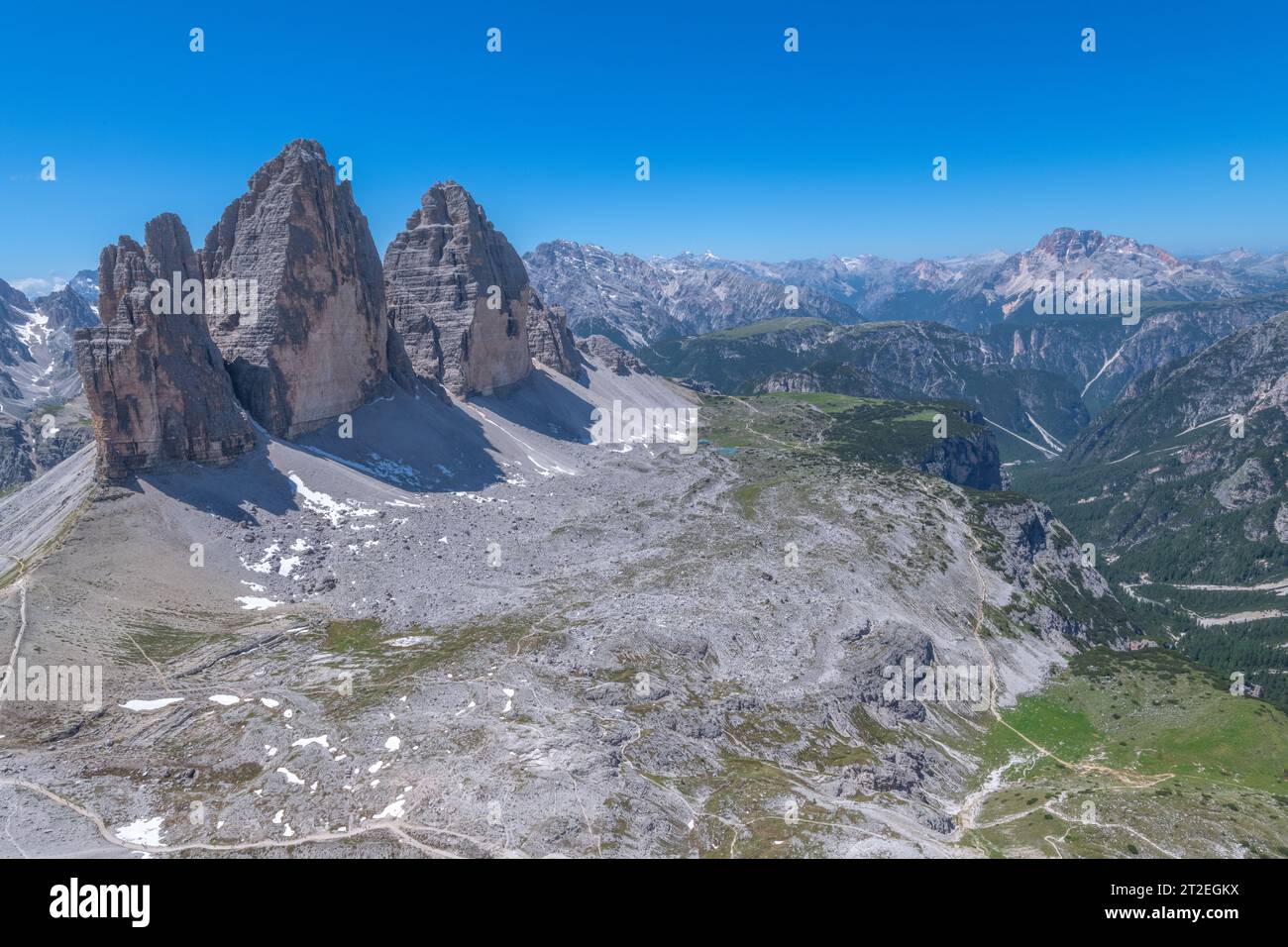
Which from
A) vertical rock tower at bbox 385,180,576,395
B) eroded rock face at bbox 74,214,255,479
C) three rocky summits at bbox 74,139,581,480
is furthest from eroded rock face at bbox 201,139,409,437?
vertical rock tower at bbox 385,180,576,395

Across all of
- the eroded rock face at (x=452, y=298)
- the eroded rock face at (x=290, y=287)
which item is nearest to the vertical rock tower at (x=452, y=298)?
the eroded rock face at (x=452, y=298)

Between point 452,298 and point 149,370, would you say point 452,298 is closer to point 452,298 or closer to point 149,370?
point 452,298

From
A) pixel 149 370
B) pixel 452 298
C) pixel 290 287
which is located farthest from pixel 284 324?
pixel 452 298

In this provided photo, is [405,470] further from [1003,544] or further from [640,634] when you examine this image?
[1003,544]

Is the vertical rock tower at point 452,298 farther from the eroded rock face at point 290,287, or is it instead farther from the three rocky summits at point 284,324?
the eroded rock face at point 290,287

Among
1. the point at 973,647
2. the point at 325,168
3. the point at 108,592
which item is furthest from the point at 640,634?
the point at 325,168

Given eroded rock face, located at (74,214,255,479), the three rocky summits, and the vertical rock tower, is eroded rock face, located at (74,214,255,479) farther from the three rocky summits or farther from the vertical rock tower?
the vertical rock tower
